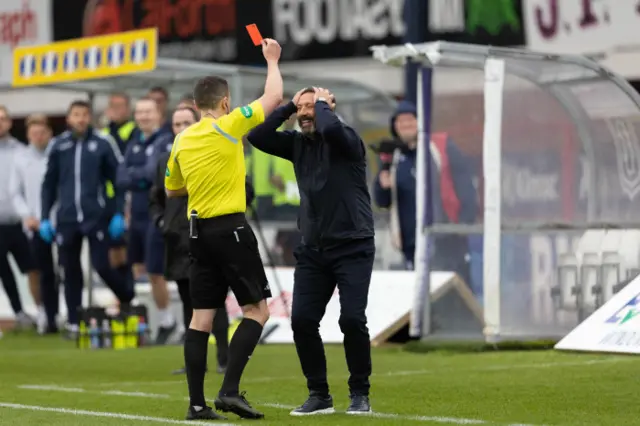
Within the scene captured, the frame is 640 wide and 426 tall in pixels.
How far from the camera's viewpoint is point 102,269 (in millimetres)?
17797

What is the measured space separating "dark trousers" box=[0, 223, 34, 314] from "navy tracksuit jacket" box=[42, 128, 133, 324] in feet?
6.47

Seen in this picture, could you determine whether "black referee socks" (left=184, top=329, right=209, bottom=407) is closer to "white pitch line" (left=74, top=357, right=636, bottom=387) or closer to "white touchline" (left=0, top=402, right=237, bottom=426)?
"white touchline" (left=0, top=402, right=237, bottom=426)

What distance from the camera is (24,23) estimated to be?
33156mm

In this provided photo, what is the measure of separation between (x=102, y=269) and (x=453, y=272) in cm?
400

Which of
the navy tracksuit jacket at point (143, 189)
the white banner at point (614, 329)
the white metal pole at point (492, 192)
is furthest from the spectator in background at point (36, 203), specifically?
the white banner at point (614, 329)

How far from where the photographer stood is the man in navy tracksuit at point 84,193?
58.7ft

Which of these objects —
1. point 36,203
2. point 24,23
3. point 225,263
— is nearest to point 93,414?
point 225,263

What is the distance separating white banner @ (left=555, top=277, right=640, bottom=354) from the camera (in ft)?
38.4

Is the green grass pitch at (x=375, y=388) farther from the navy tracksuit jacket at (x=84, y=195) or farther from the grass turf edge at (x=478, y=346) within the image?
the navy tracksuit jacket at (x=84, y=195)

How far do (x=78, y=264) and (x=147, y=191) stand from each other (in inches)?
69.5

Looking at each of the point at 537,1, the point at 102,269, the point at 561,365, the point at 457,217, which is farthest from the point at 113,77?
the point at 537,1

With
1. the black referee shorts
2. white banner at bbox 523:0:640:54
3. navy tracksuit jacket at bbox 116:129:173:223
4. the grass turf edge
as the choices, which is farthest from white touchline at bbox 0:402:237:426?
white banner at bbox 523:0:640:54

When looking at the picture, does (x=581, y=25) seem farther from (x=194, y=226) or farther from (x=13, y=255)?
(x=194, y=226)

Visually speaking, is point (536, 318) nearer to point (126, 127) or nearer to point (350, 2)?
point (126, 127)
